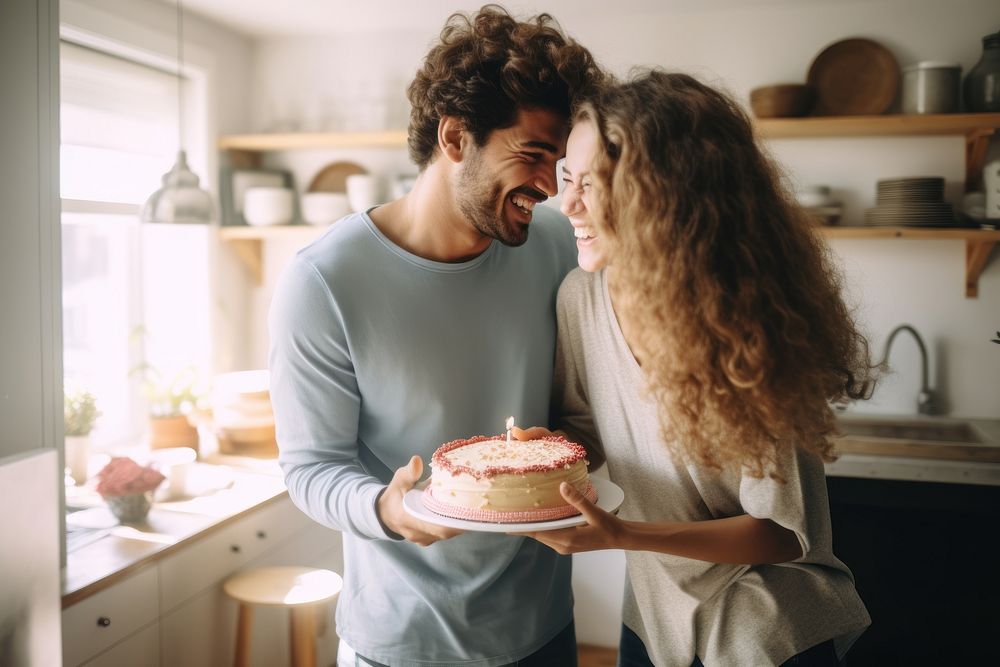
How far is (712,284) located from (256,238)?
2982 mm

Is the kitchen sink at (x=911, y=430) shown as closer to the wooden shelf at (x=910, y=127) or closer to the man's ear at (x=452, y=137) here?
the wooden shelf at (x=910, y=127)

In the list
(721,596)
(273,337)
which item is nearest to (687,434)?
(721,596)

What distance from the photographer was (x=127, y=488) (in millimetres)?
2416

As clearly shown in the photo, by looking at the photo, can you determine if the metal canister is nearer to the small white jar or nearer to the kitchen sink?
the small white jar

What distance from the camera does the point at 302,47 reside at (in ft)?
12.6

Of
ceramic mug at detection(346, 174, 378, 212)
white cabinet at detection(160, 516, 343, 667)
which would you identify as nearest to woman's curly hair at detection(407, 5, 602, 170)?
white cabinet at detection(160, 516, 343, 667)

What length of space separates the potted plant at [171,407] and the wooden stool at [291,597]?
0.75 m

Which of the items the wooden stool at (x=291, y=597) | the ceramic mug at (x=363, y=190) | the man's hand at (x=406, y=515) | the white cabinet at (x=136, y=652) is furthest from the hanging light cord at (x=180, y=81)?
the man's hand at (x=406, y=515)

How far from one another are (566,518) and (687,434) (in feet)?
0.74

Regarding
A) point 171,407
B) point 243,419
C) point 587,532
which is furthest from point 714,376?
point 171,407

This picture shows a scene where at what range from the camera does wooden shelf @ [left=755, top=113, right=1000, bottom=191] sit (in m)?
2.96

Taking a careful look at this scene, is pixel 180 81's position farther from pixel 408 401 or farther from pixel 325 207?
pixel 408 401

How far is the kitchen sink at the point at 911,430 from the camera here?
3.13 metres

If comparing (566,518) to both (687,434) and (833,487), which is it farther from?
(833,487)
